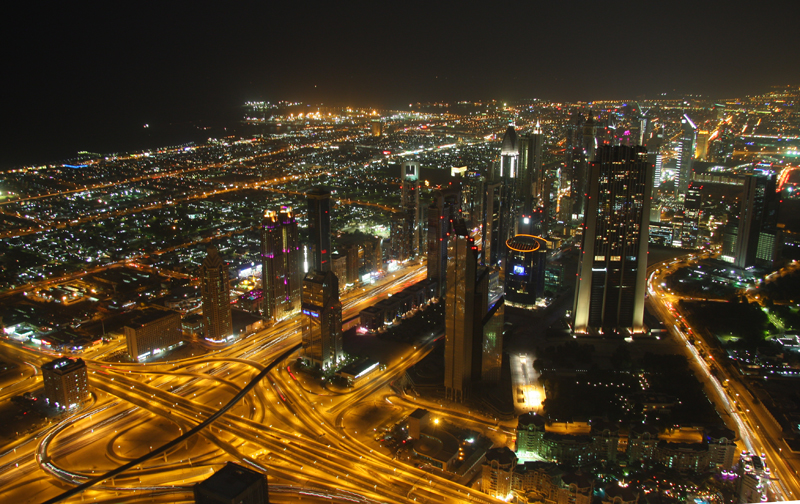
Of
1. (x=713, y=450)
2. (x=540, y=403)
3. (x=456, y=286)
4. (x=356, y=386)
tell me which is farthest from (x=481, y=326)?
(x=713, y=450)

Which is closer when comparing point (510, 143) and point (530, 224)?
point (530, 224)

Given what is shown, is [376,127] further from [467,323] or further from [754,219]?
[467,323]

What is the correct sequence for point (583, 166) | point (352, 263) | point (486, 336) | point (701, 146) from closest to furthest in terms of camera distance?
point (486, 336) → point (352, 263) → point (583, 166) → point (701, 146)

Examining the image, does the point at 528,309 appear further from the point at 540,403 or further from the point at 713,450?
the point at 713,450

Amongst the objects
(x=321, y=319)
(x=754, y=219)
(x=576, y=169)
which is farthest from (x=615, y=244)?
(x=576, y=169)

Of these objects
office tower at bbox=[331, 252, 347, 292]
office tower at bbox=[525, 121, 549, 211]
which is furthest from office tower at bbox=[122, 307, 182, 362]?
office tower at bbox=[525, 121, 549, 211]

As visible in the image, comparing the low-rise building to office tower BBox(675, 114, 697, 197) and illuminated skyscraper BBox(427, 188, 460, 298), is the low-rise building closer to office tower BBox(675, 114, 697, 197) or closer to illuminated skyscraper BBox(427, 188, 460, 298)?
illuminated skyscraper BBox(427, 188, 460, 298)

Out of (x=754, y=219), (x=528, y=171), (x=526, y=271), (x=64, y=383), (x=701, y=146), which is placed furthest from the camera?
(x=701, y=146)
